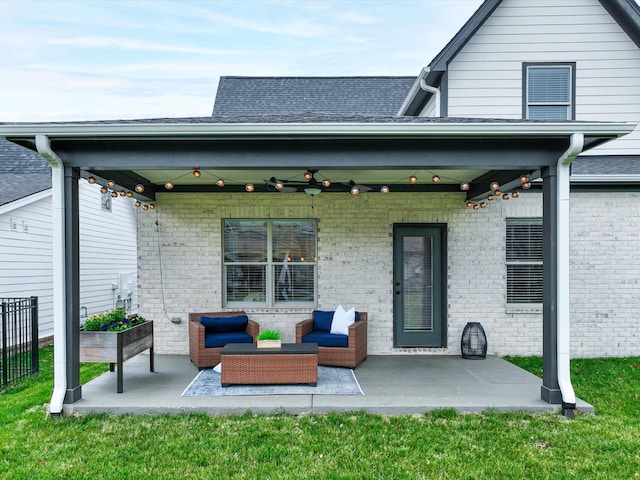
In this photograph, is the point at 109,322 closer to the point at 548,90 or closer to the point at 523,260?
the point at 523,260

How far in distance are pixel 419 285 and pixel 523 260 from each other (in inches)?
69.0

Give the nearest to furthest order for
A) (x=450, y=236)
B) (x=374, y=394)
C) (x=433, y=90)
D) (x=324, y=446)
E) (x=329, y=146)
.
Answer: (x=324, y=446), (x=329, y=146), (x=374, y=394), (x=450, y=236), (x=433, y=90)

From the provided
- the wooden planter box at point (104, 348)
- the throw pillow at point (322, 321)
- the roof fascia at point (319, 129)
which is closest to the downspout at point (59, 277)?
the roof fascia at point (319, 129)

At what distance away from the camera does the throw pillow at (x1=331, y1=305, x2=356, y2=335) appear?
6836 mm

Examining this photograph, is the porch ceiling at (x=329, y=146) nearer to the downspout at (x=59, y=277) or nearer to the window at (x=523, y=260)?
the downspout at (x=59, y=277)

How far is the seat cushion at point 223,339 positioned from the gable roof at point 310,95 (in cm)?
549

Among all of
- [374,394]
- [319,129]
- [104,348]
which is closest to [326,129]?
[319,129]

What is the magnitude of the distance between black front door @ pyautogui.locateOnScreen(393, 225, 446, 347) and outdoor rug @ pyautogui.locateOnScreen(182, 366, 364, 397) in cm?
190

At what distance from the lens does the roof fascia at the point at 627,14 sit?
7.28 m

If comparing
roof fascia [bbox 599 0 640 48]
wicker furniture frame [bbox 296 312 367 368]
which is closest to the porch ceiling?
wicker furniture frame [bbox 296 312 367 368]

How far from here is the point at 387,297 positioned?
7527 millimetres

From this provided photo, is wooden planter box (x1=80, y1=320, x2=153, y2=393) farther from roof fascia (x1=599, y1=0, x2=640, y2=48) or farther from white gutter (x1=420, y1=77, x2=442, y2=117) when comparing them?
roof fascia (x1=599, y1=0, x2=640, y2=48)

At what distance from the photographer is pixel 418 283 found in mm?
→ 7637

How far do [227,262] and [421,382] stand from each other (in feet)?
12.1
